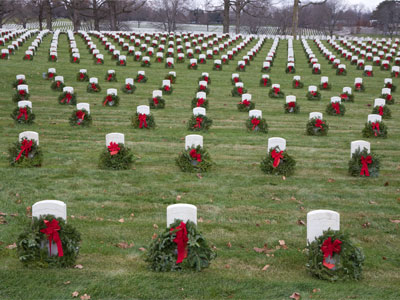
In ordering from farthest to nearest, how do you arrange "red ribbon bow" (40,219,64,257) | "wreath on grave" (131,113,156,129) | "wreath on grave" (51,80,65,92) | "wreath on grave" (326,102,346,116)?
"wreath on grave" (51,80,65,92) < "wreath on grave" (326,102,346,116) < "wreath on grave" (131,113,156,129) < "red ribbon bow" (40,219,64,257)

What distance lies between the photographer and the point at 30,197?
9.24 metres

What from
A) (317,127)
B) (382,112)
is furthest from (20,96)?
(382,112)

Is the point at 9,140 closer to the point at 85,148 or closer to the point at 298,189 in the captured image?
the point at 85,148

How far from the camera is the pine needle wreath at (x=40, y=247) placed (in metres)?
6.57

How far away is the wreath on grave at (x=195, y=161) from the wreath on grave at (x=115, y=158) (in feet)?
3.63

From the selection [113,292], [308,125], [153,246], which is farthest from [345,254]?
Result: [308,125]

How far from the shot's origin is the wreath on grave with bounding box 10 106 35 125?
1522 cm

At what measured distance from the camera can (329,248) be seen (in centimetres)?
646

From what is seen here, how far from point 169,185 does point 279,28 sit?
218 feet

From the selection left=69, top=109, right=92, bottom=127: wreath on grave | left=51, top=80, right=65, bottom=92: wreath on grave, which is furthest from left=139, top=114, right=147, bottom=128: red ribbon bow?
left=51, top=80, right=65, bottom=92: wreath on grave

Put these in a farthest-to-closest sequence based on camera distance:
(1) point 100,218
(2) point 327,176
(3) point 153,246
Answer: (2) point 327,176 → (1) point 100,218 → (3) point 153,246

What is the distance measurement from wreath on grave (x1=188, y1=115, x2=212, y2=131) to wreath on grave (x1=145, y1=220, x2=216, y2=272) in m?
8.53

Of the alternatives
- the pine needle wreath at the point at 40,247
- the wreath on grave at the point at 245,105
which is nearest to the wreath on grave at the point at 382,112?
the wreath on grave at the point at 245,105

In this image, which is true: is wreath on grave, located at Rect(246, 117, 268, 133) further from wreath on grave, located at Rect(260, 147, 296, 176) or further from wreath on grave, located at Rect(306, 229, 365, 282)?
wreath on grave, located at Rect(306, 229, 365, 282)
